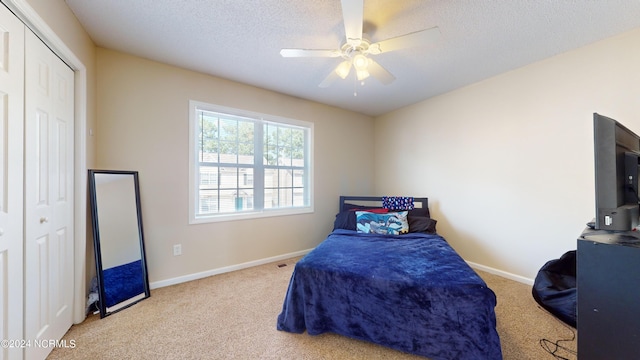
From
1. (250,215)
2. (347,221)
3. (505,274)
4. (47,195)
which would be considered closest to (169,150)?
(47,195)

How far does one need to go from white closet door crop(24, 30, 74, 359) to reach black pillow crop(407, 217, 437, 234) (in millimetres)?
3205

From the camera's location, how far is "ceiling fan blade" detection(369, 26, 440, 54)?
148cm

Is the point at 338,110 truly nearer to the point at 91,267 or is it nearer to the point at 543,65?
the point at 543,65

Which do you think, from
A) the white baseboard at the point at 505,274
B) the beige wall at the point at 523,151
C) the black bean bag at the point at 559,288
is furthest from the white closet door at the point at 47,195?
the white baseboard at the point at 505,274

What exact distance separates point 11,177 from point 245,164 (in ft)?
6.48

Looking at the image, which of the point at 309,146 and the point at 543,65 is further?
the point at 309,146

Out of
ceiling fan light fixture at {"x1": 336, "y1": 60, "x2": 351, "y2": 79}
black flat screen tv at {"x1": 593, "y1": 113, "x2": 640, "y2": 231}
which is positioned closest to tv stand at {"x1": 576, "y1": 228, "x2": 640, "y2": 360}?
black flat screen tv at {"x1": 593, "y1": 113, "x2": 640, "y2": 231}

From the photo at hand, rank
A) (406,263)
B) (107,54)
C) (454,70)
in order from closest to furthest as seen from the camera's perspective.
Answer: (406,263) < (107,54) < (454,70)

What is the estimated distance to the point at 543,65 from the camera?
2326mm

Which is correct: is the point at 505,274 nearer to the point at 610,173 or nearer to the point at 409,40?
the point at 610,173

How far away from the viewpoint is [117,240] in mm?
2125

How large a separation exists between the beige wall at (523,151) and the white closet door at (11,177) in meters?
3.89

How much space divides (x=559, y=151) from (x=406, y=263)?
6.52ft

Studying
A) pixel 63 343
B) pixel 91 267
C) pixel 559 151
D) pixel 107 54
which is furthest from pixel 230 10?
pixel 559 151
